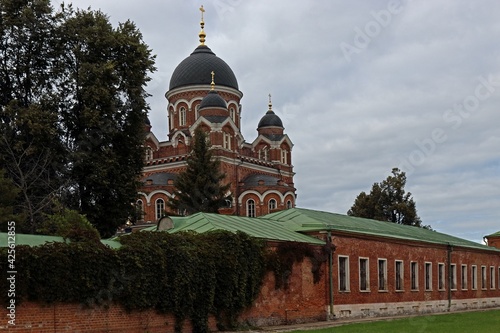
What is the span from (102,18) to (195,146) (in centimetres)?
1790

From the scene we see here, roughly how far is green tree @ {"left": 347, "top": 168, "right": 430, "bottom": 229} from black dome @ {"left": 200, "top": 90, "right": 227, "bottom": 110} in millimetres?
15645

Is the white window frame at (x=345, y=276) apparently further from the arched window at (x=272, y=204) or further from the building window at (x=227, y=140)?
the building window at (x=227, y=140)

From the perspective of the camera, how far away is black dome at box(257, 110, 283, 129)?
2594 inches

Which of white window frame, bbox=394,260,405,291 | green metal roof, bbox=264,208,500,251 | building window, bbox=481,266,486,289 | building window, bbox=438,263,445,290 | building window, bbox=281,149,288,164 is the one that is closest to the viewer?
green metal roof, bbox=264,208,500,251

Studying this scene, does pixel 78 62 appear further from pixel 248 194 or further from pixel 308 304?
pixel 248 194

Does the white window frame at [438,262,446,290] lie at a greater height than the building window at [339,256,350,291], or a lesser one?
lesser

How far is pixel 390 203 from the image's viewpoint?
62.2 meters

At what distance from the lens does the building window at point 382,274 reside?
29.1 meters

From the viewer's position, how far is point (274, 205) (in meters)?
58.5

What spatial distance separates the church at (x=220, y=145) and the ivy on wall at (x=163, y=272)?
106ft

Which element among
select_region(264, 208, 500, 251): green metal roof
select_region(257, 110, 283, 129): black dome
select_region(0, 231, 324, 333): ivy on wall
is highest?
select_region(257, 110, 283, 129): black dome

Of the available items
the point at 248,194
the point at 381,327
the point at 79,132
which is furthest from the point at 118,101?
the point at 248,194

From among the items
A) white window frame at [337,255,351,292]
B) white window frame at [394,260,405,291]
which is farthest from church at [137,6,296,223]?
white window frame at [337,255,351,292]

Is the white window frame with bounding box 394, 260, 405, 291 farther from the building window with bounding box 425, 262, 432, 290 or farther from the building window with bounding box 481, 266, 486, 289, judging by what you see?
the building window with bounding box 481, 266, 486, 289
